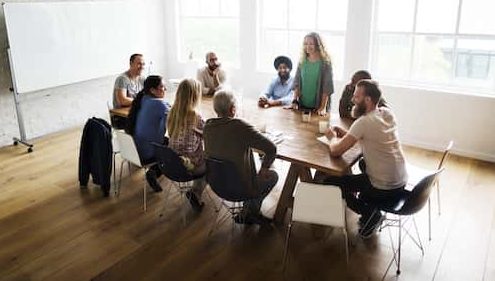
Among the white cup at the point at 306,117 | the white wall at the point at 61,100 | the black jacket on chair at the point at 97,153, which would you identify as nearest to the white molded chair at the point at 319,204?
the white cup at the point at 306,117

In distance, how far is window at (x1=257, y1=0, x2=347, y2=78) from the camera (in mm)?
5480

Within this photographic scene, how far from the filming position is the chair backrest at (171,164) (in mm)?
3067

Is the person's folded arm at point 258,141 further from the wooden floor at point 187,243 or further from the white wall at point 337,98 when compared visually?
the white wall at point 337,98

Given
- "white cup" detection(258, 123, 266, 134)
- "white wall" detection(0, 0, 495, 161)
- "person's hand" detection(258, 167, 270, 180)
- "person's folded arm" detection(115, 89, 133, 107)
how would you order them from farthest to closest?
"white wall" detection(0, 0, 495, 161)
"person's folded arm" detection(115, 89, 133, 107)
"white cup" detection(258, 123, 266, 134)
"person's hand" detection(258, 167, 270, 180)

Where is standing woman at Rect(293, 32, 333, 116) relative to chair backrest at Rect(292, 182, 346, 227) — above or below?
above

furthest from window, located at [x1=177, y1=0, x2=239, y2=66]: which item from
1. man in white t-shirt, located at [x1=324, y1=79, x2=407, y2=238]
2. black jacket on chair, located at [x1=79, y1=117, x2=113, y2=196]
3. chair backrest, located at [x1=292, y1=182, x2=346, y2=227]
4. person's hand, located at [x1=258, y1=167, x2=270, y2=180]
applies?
chair backrest, located at [x1=292, y1=182, x2=346, y2=227]

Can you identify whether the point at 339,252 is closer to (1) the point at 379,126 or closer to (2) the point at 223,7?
(1) the point at 379,126

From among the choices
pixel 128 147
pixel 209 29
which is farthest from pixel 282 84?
pixel 209 29

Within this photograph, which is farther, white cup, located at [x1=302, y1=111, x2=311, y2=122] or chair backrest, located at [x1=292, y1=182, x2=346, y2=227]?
white cup, located at [x1=302, y1=111, x2=311, y2=122]

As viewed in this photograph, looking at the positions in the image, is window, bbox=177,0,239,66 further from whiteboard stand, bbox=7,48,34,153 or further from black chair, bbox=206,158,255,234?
black chair, bbox=206,158,255,234

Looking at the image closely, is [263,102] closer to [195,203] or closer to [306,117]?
[306,117]

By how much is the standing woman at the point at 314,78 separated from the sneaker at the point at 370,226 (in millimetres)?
1150

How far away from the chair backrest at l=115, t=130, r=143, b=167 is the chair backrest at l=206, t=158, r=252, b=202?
0.76 metres

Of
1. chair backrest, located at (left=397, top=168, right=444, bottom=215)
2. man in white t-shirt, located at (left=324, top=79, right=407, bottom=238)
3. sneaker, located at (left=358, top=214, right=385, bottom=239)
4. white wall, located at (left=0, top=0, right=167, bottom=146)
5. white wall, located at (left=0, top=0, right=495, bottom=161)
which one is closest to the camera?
chair backrest, located at (left=397, top=168, right=444, bottom=215)
